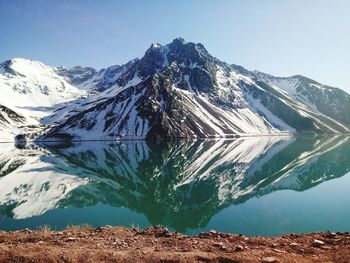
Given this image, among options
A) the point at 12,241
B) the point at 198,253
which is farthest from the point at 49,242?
the point at 198,253

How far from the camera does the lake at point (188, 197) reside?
48.1 metres

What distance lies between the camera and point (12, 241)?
78.1 feet

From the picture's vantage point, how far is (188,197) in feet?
225

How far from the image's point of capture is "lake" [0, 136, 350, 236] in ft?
158

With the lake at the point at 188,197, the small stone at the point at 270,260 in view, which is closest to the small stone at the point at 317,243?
the small stone at the point at 270,260

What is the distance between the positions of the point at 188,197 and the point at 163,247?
155 ft

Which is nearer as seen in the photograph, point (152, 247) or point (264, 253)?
point (264, 253)

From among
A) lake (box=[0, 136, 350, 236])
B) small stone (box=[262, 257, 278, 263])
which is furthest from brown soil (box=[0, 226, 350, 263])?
lake (box=[0, 136, 350, 236])

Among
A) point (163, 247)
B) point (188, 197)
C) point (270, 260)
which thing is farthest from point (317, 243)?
point (188, 197)

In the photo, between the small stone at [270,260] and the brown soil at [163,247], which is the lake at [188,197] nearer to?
the brown soil at [163,247]

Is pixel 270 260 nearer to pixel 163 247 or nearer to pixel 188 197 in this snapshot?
pixel 163 247

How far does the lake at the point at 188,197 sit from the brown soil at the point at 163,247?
714 inches

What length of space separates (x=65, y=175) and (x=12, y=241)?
3241 inches

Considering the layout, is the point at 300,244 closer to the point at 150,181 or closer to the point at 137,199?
the point at 137,199
